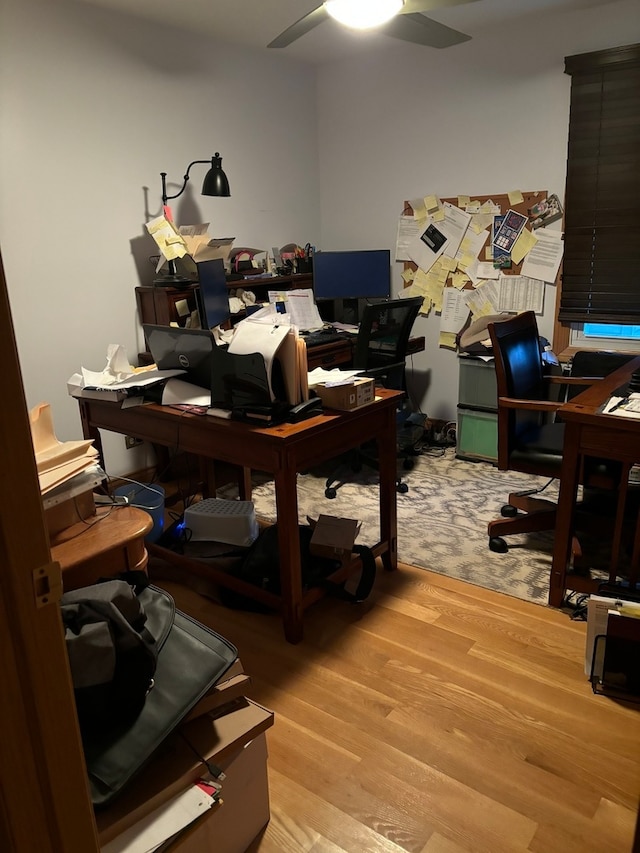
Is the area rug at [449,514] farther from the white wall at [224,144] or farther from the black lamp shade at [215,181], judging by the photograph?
the black lamp shade at [215,181]

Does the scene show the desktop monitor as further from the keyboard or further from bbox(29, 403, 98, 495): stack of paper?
bbox(29, 403, 98, 495): stack of paper

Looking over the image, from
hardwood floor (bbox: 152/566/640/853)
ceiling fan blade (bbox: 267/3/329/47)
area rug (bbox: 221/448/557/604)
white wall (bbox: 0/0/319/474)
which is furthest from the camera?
white wall (bbox: 0/0/319/474)

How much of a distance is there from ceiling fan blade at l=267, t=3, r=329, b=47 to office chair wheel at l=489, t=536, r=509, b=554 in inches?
89.1

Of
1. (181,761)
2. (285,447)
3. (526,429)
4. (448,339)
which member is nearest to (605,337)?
(448,339)

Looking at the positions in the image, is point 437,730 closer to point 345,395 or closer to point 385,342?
point 345,395

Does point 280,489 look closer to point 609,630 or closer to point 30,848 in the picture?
point 609,630

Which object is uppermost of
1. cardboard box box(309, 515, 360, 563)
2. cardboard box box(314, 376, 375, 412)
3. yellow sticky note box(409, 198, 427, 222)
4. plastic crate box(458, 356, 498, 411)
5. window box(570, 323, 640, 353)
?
yellow sticky note box(409, 198, 427, 222)

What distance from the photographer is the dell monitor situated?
4.22m

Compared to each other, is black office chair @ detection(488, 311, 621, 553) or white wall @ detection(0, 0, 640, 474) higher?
white wall @ detection(0, 0, 640, 474)

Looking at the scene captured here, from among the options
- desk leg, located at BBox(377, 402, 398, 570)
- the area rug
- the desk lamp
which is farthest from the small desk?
the desk lamp

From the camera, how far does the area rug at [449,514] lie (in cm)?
263

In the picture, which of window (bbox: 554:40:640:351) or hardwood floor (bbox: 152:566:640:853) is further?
window (bbox: 554:40:640:351)

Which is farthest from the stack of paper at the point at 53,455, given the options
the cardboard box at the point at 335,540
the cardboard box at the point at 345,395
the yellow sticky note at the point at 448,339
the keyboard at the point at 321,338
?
the yellow sticky note at the point at 448,339

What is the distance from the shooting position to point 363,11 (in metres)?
2.27
